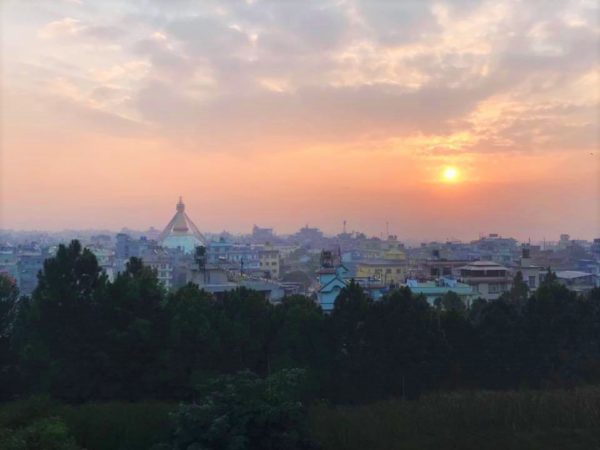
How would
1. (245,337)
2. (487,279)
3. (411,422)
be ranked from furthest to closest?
(487,279) < (245,337) < (411,422)

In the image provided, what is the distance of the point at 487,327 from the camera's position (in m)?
8.84

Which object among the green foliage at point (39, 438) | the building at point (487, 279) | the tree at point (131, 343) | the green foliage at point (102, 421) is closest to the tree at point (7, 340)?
the green foliage at point (102, 421)

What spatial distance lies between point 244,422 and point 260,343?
122 inches

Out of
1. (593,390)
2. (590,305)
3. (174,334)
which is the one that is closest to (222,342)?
(174,334)

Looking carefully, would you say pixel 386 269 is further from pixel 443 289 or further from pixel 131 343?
pixel 131 343

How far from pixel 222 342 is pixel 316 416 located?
200cm

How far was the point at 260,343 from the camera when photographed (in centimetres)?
867

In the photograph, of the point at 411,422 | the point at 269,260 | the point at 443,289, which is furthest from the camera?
the point at 269,260

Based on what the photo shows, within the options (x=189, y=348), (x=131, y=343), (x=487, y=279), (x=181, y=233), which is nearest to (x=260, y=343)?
(x=189, y=348)

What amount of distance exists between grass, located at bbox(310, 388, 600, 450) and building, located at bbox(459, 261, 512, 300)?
10.8m

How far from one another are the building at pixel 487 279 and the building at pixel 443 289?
30.4 inches

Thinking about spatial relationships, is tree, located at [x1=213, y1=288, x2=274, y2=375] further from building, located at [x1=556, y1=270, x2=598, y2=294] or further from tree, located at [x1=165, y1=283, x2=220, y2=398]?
building, located at [x1=556, y1=270, x2=598, y2=294]

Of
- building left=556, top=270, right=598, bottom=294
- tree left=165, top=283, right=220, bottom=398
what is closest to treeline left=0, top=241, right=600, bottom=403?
tree left=165, top=283, right=220, bottom=398

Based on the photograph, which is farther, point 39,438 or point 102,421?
point 102,421
